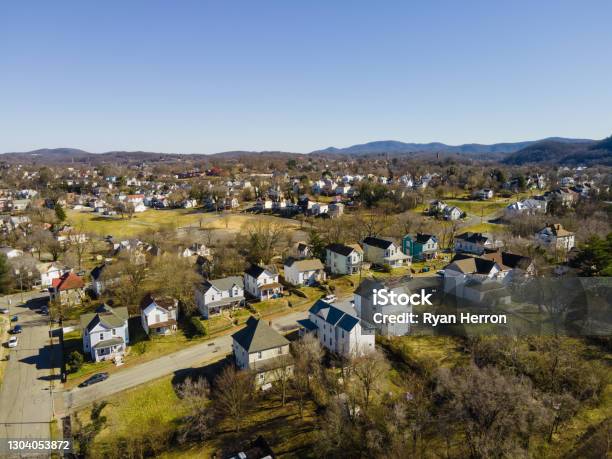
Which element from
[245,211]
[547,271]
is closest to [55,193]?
[245,211]

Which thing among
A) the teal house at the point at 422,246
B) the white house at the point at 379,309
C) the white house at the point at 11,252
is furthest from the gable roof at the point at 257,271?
the white house at the point at 11,252

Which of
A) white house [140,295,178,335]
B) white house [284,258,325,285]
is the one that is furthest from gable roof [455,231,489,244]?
white house [140,295,178,335]

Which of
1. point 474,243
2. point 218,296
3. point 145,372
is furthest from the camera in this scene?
point 474,243

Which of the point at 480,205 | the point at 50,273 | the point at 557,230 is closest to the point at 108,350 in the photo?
the point at 50,273

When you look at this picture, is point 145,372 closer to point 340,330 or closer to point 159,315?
point 159,315

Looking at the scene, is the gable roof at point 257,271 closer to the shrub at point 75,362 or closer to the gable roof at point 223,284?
the gable roof at point 223,284

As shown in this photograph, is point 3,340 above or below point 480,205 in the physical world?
below

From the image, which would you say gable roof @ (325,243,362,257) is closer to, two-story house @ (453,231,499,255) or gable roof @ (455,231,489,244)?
two-story house @ (453,231,499,255)
